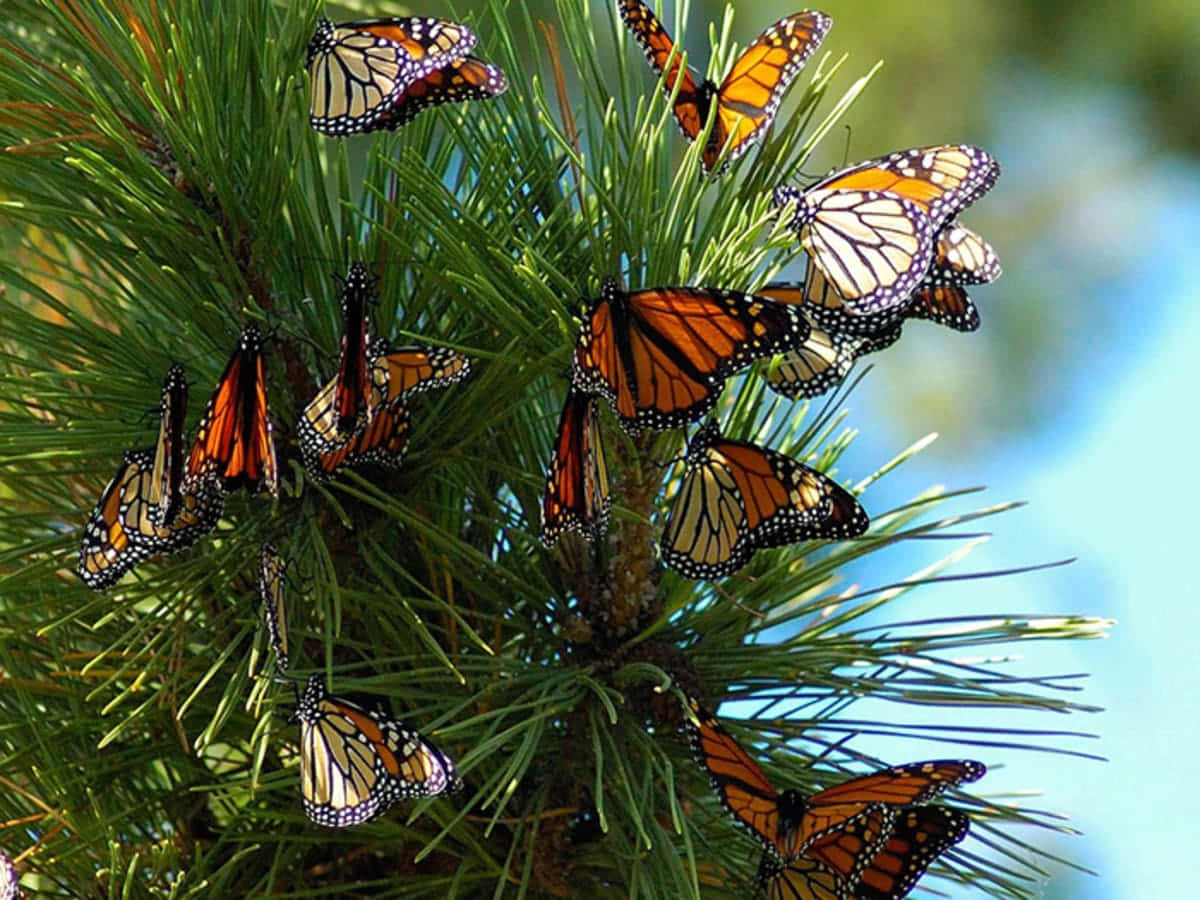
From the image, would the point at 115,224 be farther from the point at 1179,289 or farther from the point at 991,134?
the point at 1179,289

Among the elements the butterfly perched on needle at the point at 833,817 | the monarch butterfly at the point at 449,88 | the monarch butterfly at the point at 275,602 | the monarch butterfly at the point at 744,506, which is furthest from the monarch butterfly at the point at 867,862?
the monarch butterfly at the point at 449,88

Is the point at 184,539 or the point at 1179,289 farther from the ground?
the point at 1179,289

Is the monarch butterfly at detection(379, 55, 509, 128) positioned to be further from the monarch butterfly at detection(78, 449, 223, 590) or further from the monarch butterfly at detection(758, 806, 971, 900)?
the monarch butterfly at detection(758, 806, 971, 900)

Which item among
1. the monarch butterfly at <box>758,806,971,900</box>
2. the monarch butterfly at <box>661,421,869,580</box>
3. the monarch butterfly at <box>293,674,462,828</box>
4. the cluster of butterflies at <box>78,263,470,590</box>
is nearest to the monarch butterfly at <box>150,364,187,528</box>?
→ the cluster of butterflies at <box>78,263,470,590</box>

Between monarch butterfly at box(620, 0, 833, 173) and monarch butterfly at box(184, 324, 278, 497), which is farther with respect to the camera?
monarch butterfly at box(620, 0, 833, 173)

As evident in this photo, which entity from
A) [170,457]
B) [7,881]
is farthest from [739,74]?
[7,881]

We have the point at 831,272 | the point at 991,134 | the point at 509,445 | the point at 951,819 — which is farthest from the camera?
the point at 991,134

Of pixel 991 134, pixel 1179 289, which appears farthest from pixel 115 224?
pixel 1179 289
